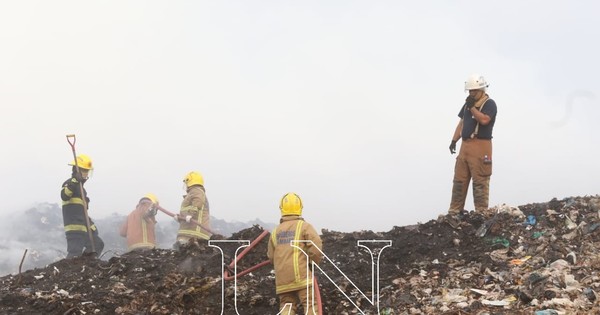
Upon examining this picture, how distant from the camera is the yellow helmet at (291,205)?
702 cm

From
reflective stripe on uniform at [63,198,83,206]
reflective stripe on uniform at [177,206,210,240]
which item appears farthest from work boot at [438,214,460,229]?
reflective stripe on uniform at [63,198,83,206]

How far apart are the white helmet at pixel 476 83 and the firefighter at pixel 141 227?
6.47 meters

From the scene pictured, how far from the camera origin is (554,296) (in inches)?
253

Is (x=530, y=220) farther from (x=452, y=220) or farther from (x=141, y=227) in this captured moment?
(x=141, y=227)

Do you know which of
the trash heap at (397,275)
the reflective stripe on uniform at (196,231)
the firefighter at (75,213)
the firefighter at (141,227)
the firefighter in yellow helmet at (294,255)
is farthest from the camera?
the firefighter at (141,227)

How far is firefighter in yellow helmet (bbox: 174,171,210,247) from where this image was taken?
1237cm

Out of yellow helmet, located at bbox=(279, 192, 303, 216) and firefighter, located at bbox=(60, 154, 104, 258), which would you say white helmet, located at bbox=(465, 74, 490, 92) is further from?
firefighter, located at bbox=(60, 154, 104, 258)

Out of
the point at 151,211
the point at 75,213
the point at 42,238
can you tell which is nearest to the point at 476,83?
the point at 151,211

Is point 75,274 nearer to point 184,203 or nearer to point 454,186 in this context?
point 184,203

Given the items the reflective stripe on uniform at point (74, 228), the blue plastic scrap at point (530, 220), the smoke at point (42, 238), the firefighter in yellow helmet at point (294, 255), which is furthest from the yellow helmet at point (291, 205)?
the smoke at point (42, 238)

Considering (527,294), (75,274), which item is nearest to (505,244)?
(527,294)

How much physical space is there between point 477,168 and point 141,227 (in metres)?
6.49

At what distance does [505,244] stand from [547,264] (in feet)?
3.62

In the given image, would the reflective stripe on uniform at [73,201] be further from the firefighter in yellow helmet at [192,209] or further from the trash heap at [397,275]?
the trash heap at [397,275]
